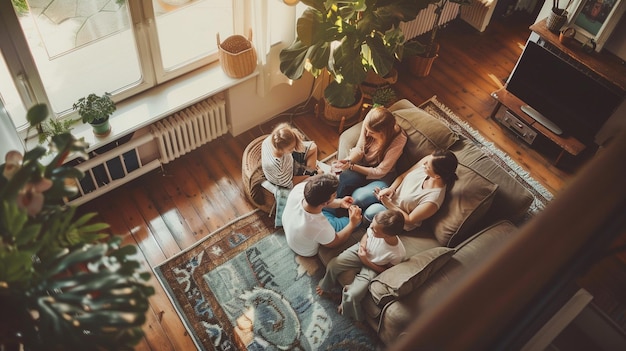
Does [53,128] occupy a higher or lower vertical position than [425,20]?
higher

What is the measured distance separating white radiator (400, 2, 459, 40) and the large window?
185 cm

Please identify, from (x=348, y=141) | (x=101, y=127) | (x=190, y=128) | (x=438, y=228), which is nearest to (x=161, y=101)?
(x=190, y=128)

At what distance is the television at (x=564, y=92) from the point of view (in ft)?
12.8

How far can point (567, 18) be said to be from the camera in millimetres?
3992

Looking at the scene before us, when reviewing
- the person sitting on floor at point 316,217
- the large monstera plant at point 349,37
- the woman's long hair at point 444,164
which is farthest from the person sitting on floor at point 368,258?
the large monstera plant at point 349,37

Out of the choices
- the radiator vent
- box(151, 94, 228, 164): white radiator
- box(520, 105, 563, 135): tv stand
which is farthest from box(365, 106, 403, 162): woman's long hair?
the radiator vent

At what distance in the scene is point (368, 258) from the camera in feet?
10.3

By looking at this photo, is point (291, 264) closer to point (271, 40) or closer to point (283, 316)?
point (283, 316)

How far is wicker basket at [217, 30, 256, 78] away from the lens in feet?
12.2

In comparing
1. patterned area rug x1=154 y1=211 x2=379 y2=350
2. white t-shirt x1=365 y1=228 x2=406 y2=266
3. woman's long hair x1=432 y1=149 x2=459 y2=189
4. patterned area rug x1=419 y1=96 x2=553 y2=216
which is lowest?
patterned area rug x1=154 y1=211 x2=379 y2=350

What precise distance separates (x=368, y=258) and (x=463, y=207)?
0.65 metres

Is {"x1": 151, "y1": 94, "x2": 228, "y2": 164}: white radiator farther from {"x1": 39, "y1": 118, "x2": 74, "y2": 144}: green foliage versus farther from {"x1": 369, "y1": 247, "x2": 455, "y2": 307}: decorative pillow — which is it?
{"x1": 369, "y1": 247, "x2": 455, "y2": 307}: decorative pillow

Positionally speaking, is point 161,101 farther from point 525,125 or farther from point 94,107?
point 525,125

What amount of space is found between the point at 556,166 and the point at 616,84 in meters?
0.88
